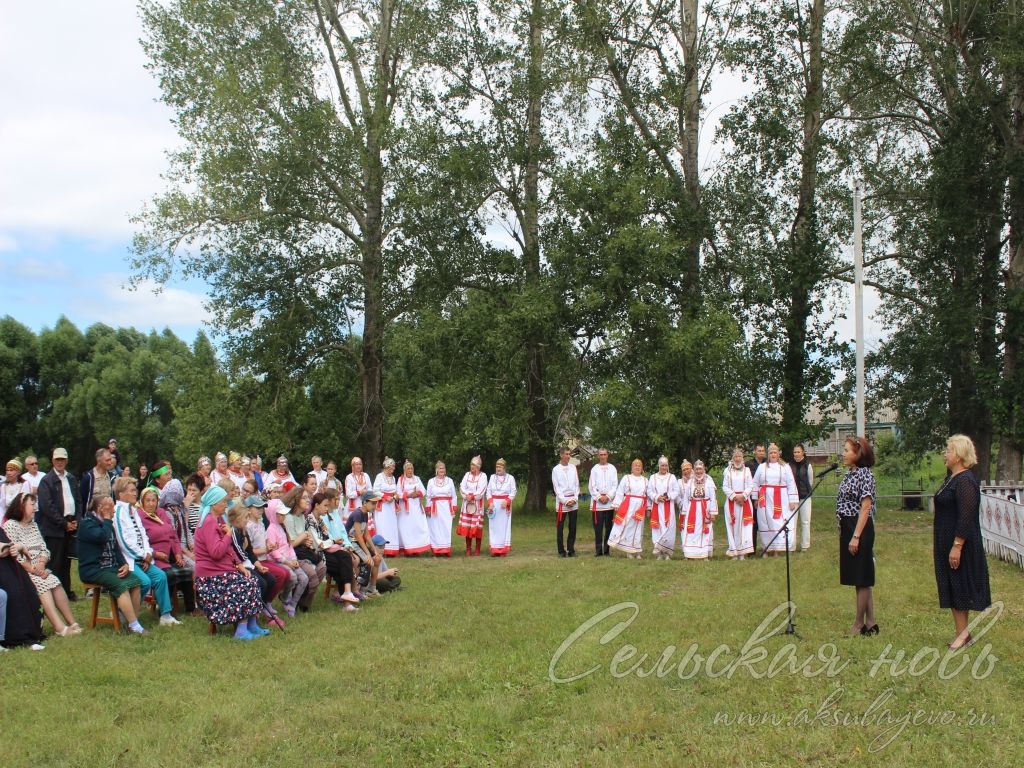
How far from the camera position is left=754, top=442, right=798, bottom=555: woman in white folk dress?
14531mm

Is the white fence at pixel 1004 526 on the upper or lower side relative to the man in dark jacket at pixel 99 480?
lower

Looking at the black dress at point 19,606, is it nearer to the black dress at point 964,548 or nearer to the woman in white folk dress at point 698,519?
the black dress at point 964,548

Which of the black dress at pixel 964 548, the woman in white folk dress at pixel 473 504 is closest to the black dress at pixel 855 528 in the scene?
the black dress at pixel 964 548

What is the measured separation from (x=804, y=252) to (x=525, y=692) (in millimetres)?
18699

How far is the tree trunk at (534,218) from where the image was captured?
79.4 feet

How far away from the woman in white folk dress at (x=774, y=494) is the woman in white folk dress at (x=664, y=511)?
139 cm

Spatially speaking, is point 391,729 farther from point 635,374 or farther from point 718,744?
point 635,374

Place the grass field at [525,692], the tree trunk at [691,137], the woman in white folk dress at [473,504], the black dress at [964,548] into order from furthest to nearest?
the tree trunk at [691,137]
the woman in white folk dress at [473,504]
the black dress at [964,548]
the grass field at [525,692]

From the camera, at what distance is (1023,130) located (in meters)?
22.3

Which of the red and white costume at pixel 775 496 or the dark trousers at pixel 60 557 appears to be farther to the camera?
the red and white costume at pixel 775 496

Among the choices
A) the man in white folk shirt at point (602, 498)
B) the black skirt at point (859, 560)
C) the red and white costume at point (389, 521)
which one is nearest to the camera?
the black skirt at point (859, 560)

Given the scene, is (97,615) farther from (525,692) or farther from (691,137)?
(691,137)

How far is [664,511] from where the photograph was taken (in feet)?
48.2

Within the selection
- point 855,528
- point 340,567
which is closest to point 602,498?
point 340,567
